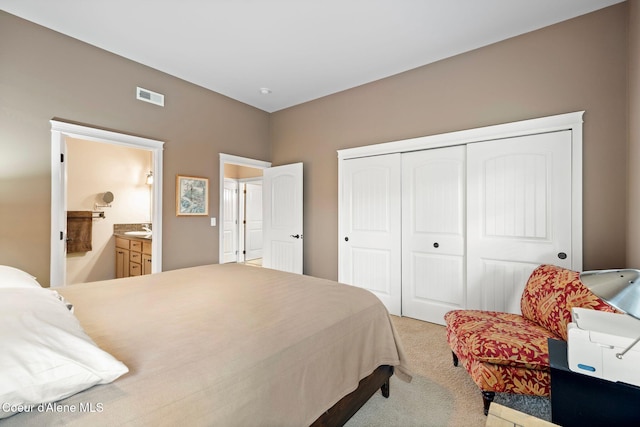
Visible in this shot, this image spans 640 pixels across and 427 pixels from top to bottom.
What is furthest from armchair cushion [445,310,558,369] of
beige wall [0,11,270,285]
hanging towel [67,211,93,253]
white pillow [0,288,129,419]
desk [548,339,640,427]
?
hanging towel [67,211,93,253]

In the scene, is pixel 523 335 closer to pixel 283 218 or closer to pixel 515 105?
pixel 515 105

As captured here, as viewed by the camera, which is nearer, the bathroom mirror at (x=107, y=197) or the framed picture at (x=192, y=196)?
the framed picture at (x=192, y=196)

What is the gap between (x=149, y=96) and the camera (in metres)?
3.35

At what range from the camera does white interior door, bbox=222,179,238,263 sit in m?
6.71

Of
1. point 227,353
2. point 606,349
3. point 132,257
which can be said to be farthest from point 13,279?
point 132,257

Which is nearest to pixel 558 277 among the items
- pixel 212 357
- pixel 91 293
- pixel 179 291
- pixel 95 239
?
pixel 212 357

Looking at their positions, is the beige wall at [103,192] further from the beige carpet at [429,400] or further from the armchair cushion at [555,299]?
the armchair cushion at [555,299]

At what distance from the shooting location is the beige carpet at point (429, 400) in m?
1.73

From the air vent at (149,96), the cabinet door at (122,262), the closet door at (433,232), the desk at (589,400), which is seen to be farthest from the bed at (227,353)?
the cabinet door at (122,262)

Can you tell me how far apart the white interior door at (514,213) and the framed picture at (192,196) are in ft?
10.8

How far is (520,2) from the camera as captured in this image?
92.8 inches

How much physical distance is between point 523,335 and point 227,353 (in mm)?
1898

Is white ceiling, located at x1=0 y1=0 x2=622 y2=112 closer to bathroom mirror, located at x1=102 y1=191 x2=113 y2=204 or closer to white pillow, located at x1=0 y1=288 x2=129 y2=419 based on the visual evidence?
bathroom mirror, located at x1=102 y1=191 x2=113 y2=204

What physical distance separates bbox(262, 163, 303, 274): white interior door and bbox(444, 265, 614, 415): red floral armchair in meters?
2.66
